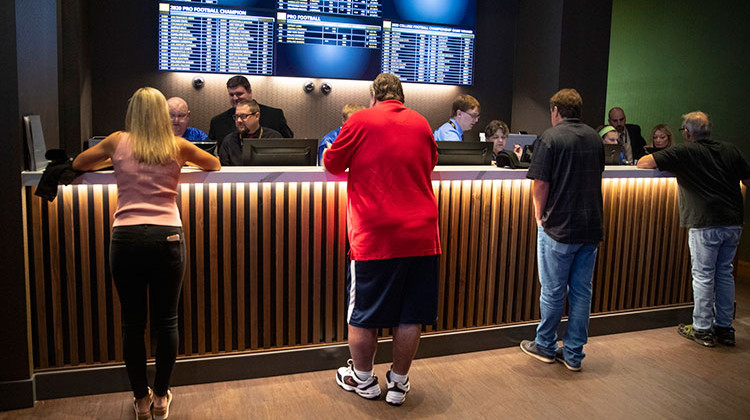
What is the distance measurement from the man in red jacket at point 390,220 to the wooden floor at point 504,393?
1.16 ft

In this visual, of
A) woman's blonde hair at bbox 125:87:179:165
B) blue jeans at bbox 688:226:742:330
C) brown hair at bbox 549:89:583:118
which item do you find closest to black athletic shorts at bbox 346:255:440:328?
woman's blonde hair at bbox 125:87:179:165

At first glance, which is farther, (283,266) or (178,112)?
(178,112)

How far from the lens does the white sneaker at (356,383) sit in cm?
327

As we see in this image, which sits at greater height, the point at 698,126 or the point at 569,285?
the point at 698,126

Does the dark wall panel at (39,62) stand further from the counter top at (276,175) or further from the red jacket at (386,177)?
the red jacket at (386,177)

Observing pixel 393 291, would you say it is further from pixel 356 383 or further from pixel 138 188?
pixel 138 188

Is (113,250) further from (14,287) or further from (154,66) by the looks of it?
(154,66)

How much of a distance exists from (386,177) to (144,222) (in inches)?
44.5

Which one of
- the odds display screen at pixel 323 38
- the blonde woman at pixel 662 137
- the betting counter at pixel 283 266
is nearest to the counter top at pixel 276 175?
the betting counter at pixel 283 266

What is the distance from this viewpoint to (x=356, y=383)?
10.9 ft

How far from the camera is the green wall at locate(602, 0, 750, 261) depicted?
20.9ft

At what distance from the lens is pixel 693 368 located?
3.85 metres

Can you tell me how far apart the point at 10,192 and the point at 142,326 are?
920 millimetres

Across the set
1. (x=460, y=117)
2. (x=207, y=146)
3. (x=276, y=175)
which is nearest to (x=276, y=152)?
(x=276, y=175)
